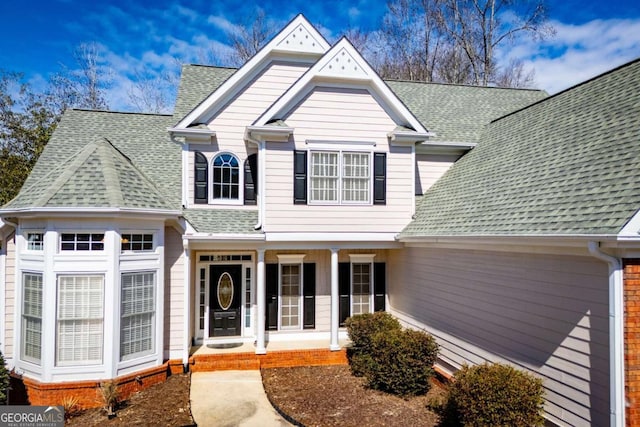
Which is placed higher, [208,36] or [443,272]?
[208,36]

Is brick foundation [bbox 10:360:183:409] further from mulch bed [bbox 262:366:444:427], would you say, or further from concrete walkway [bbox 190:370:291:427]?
mulch bed [bbox 262:366:444:427]

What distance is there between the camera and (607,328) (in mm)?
5566

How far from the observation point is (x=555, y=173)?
7852 mm

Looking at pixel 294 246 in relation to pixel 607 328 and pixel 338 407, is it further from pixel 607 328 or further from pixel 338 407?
pixel 607 328

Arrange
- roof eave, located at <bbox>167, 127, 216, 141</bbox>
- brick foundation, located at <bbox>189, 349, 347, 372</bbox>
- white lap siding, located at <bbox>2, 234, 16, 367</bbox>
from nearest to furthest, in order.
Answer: white lap siding, located at <bbox>2, 234, 16, 367</bbox>
brick foundation, located at <bbox>189, 349, 347, 372</bbox>
roof eave, located at <bbox>167, 127, 216, 141</bbox>

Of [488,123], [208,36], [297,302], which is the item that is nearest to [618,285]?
[297,302]

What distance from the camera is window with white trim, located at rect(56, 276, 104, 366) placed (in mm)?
8664

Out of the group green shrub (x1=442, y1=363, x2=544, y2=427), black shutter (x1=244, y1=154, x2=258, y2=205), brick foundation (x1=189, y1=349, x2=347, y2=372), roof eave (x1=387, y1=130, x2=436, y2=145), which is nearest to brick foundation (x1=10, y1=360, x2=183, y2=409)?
brick foundation (x1=189, y1=349, x2=347, y2=372)

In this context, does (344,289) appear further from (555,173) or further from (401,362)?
(555,173)

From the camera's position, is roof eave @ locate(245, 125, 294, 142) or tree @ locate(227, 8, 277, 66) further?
tree @ locate(227, 8, 277, 66)

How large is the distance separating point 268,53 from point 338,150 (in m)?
3.70

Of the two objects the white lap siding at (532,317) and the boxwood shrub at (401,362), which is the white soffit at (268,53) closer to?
the white lap siding at (532,317)

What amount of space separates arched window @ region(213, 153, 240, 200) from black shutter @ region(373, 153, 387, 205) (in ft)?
13.2

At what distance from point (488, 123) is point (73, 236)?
12.7 meters
